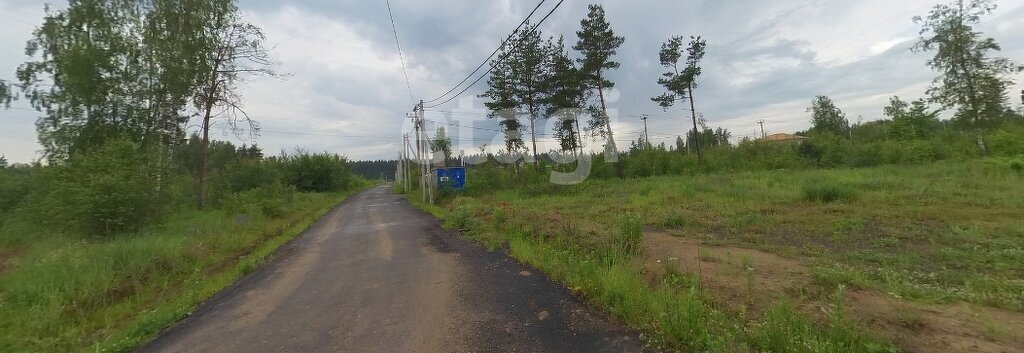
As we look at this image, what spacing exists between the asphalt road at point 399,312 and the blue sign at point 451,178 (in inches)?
641

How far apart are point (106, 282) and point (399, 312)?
506cm

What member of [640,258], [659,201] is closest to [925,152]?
[659,201]

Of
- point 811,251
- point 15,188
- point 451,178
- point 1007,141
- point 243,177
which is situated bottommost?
point 811,251

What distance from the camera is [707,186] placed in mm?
16969

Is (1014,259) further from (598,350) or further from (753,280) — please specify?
(598,350)

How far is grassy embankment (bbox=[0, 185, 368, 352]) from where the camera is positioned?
4.77 m

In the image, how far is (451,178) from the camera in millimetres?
25703

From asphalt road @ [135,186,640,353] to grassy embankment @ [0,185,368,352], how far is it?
0.51m

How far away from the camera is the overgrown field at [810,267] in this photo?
3.19 meters

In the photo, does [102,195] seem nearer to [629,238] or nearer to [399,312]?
[399,312]

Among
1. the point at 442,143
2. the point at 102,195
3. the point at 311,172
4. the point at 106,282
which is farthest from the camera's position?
the point at 442,143

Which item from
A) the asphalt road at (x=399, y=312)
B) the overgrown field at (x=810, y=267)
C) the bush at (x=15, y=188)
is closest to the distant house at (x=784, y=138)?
the overgrown field at (x=810, y=267)

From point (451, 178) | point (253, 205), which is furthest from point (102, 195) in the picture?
point (451, 178)

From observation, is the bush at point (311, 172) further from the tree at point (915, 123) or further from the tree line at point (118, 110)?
the tree at point (915, 123)
